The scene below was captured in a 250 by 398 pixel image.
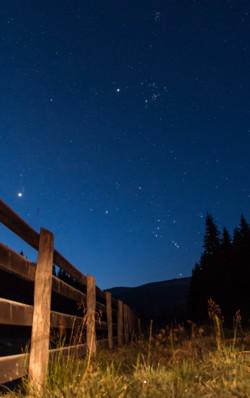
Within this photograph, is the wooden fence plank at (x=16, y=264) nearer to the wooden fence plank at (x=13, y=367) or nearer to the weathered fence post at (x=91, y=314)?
the wooden fence plank at (x=13, y=367)

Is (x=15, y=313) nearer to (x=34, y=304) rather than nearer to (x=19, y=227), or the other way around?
(x=34, y=304)

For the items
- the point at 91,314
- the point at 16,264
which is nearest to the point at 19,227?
the point at 16,264

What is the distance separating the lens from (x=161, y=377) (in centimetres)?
407

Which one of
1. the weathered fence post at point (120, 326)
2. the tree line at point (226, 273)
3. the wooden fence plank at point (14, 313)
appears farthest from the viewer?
the tree line at point (226, 273)

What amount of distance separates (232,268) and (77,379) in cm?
4954

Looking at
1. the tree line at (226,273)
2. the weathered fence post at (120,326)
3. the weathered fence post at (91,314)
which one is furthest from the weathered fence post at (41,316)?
the tree line at (226,273)

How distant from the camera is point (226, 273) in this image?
50.5 meters

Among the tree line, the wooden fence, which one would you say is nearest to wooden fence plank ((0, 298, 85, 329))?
the wooden fence

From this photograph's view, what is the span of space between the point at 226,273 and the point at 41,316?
4853 cm

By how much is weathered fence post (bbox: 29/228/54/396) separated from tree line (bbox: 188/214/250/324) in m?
42.1

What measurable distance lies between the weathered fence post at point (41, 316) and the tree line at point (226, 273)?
4211 centimetres

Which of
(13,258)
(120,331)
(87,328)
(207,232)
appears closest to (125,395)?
(13,258)

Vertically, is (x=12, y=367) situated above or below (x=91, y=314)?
below

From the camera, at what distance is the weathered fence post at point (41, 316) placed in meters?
3.96
